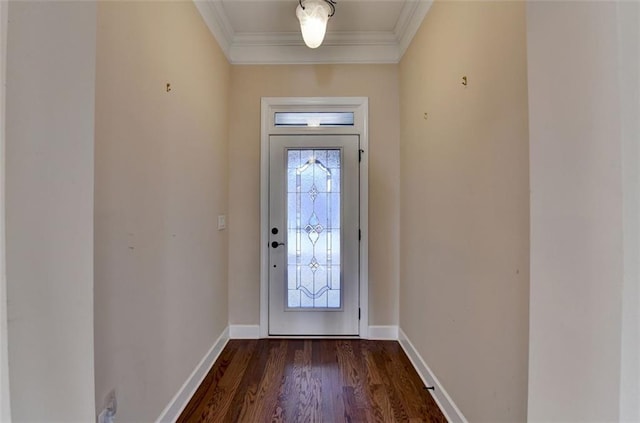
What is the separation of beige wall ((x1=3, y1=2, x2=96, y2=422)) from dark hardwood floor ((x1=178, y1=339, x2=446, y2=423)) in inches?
55.9

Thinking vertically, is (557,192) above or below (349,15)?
below

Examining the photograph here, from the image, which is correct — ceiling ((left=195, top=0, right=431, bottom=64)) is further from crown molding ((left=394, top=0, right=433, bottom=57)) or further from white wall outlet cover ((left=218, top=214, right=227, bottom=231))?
white wall outlet cover ((left=218, top=214, right=227, bottom=231))

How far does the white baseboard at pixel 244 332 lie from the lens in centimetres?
275

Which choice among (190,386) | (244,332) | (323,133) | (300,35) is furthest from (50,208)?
(300,35)

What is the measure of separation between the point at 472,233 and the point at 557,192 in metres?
0.95

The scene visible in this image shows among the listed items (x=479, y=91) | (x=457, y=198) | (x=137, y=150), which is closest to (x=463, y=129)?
(x=479, y=91)

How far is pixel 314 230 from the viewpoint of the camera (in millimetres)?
2766

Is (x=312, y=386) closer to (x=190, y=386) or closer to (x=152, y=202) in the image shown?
(x=190, y=386)

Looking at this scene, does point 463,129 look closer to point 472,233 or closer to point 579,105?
point 472,233

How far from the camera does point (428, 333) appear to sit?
80.0 inches

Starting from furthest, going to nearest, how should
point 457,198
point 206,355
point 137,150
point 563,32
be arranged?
point 206,355
point 457,198
point 137,150
point 563,32

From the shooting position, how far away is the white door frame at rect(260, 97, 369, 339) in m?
2.74

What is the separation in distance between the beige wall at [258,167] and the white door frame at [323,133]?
0.05 metres

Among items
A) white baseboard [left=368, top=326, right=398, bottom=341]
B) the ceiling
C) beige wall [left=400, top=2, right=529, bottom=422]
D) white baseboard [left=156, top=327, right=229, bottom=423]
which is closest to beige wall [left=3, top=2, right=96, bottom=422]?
white baseboard [left=156, top=327, right=229, bottom=423]
